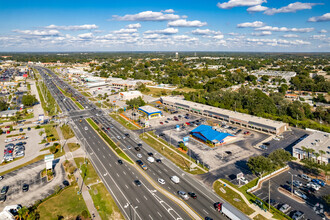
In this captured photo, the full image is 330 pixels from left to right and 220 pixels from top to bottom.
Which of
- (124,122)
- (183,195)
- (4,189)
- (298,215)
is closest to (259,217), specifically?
(298,215)

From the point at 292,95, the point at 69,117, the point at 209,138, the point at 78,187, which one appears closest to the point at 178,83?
the point at 292,95

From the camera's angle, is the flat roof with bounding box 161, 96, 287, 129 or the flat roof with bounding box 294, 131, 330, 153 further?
the flat roof with bounding box 161, 96, 287, 129

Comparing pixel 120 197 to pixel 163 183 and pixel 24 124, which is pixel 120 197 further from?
pixel 24 124

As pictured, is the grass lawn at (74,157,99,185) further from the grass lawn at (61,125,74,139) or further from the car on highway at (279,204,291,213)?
the car on highway at (279,204,291,213)

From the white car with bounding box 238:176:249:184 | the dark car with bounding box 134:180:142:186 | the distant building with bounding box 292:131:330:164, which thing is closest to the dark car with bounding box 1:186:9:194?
the dark car with bounding box 134:180:142:186

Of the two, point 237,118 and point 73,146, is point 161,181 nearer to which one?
point 73,146
